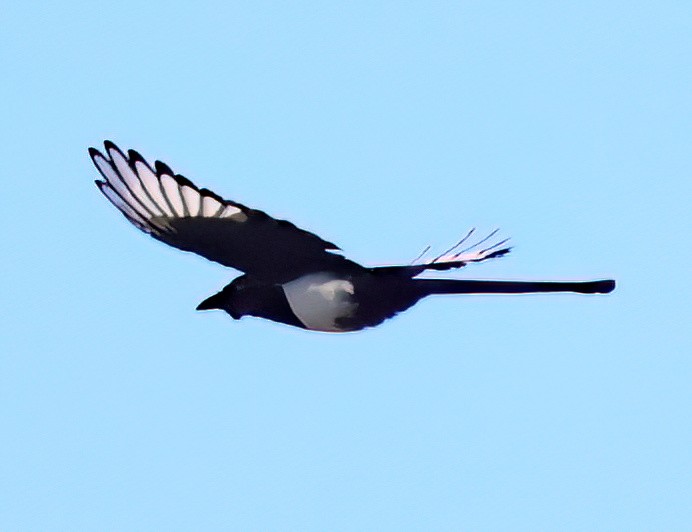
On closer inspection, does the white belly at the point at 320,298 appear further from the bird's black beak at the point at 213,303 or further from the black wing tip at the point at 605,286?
the black wing tip at the point at 605,286

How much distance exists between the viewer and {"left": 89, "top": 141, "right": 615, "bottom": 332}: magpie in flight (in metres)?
7.43

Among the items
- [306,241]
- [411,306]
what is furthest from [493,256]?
[306,241]

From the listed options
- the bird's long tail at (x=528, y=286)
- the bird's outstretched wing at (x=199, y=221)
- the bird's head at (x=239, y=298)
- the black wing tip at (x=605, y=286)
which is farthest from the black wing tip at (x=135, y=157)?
the black wing tip at (x=605, y=286)

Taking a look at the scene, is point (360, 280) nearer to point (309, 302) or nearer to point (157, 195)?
point (309, 302)

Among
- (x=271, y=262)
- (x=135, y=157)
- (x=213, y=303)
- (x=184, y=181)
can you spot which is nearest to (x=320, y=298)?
(x=271, y=262)

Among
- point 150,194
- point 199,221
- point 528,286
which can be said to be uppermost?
point 150,194

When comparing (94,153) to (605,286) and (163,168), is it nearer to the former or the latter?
(163,168)

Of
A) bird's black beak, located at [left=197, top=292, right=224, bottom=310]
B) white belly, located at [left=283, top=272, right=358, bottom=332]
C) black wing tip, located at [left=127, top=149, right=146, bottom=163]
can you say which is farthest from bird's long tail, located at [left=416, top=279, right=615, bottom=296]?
black wing tip, located at [left=127, top=149, right=146, bottom=163]

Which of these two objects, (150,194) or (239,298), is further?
(239,298)

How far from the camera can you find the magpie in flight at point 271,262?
743cm

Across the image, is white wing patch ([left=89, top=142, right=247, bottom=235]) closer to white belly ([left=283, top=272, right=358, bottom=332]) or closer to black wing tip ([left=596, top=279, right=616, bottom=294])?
white belly ([left=283, top=272, right=358, bottom=332])

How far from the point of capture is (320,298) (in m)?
7.90

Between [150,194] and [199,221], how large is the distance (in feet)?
0.88

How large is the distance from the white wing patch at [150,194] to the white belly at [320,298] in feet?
2.36
